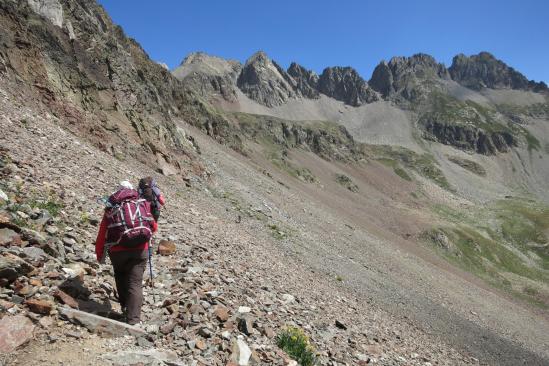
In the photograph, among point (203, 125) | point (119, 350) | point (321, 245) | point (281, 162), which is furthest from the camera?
point (281, 162)

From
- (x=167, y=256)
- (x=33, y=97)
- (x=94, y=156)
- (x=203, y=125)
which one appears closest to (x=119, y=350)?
(x=167, y=256)

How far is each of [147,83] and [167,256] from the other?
42.9m

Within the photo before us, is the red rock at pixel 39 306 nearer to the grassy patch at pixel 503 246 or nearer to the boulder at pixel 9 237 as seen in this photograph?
the boulder at pixel 9 237

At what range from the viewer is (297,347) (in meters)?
10.1

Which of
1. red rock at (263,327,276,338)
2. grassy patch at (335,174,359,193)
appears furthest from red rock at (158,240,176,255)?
grassy patch at (335,174,359,193)

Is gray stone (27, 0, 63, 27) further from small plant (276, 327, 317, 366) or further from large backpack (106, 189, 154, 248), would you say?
small plant (276, 327, 317, 366)

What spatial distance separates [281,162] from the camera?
9438cm

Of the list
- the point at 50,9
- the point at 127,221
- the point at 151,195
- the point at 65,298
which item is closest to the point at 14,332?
the point at 65,298

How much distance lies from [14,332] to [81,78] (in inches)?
1056

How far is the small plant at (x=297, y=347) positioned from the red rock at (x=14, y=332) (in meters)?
5.48

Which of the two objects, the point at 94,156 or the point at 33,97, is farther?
the point at 33,97

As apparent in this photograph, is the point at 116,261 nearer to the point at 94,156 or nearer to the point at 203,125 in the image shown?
the point at 94,156

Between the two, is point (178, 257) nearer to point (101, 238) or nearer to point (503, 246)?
point (101, 238)

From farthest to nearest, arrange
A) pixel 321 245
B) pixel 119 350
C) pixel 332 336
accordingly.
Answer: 1. pixel 321 245
2. pixel 332 336
3. pixel 119 350
